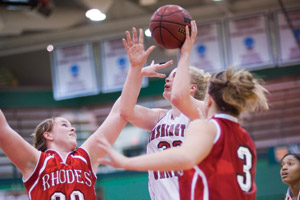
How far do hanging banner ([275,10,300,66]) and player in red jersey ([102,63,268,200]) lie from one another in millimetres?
8440

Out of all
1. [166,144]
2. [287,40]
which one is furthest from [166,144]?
[287,40]

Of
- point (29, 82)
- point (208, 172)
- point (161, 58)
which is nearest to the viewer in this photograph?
point (208, 172)

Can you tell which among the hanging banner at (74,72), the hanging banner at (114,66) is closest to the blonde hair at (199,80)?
the hanging banner at (114,66)

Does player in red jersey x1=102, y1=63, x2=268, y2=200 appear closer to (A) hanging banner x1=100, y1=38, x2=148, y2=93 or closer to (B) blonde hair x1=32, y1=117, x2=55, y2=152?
(B) blonde hair x1=32, y1=117, x2=55, y2=152

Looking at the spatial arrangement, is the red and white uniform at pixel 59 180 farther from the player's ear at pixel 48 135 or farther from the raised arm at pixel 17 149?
the player's ear at pixel 48 135

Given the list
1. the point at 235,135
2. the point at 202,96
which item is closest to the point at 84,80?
the point at 202,96

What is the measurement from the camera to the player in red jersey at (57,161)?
146 inches

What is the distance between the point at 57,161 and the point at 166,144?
3.09ft

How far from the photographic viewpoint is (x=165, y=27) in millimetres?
3510

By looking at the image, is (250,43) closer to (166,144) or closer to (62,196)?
(166,144)

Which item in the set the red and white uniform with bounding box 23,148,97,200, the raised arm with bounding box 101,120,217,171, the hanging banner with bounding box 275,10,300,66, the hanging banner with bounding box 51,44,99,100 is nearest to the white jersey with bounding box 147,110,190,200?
the red and white uniform with bounding box 23,148,97,200

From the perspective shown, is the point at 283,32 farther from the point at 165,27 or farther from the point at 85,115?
the point at 165,27

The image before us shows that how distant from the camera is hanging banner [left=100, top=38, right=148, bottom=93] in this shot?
11.7m

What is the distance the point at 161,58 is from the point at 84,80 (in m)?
2.26
